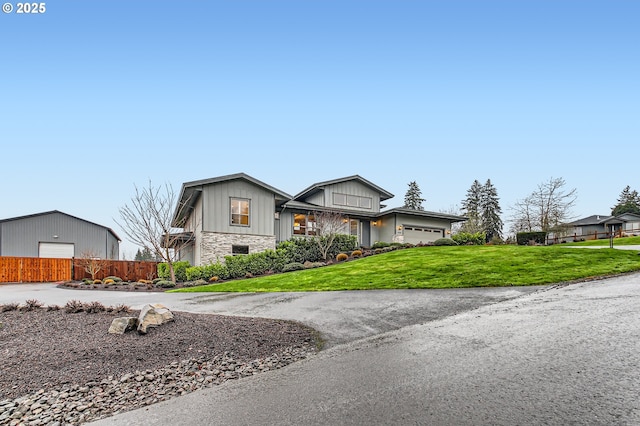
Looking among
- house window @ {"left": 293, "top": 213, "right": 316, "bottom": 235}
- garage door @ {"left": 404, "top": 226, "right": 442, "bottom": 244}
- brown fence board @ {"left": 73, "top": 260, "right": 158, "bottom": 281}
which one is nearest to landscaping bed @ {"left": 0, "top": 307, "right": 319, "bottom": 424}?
house window @ {"left": 293, "top": 213, "right": 316, "bottom": 235}

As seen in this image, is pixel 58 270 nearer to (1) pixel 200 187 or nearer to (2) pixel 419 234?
(1) pixel 200 187

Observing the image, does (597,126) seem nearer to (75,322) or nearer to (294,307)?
(294,307)

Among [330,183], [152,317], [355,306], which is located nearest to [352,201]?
[330,183]

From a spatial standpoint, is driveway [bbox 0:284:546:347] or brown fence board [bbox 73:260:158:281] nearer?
driveway [bbox 0:284:546:347]

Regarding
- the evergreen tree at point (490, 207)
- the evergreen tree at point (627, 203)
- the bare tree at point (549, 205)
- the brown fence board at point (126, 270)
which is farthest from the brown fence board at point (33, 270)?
the evergreen tree at point (627, 203)

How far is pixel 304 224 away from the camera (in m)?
26.0

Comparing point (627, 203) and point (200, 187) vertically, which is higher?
point (627, 203)

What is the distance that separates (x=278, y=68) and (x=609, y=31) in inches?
737

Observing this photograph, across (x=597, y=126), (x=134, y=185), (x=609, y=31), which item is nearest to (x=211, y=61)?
(x=134, y=185)

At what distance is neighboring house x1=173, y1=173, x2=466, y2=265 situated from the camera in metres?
20.8

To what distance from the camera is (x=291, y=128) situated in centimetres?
4291

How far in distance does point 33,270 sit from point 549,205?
46463 mm

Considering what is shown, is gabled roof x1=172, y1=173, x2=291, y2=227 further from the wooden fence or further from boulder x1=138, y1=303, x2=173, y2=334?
boulder x1=138, y1=303, x2=173, y2=334

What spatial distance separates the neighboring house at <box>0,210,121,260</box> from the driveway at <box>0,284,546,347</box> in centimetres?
2481
